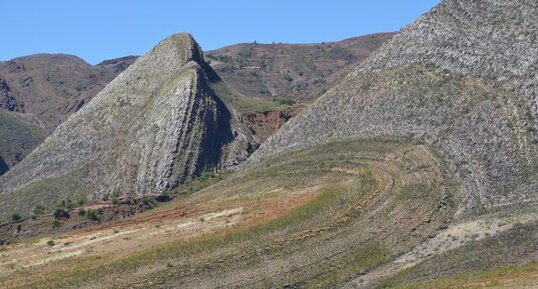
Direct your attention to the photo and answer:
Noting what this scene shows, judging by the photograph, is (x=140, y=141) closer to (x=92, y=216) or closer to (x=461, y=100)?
(x=92, y=216)

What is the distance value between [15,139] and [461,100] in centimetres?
11380

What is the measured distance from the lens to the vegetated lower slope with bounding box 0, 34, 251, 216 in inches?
3164

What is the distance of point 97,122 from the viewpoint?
9169 cm

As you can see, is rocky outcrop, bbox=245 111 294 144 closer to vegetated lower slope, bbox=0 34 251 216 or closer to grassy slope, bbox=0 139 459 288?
vegetated lower slope, bbox=0 34 251 216

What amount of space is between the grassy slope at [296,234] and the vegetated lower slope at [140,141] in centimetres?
1526

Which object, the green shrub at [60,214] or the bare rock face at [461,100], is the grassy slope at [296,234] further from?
the green shrub at [60,214]

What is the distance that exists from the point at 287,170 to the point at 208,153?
18.3 metres

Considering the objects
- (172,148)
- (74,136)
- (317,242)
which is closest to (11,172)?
(74,136)

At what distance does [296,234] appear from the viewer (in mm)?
51688

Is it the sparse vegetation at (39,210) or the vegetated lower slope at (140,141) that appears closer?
the sparse vegetation at (39,210)

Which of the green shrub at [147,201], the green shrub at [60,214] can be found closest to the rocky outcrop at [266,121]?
the green shrub at [147,201]

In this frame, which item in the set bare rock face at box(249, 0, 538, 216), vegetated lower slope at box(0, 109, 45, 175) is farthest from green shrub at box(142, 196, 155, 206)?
vegetated lower slope at box(0, 109, 45, 175)

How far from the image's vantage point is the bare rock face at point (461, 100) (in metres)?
53.8

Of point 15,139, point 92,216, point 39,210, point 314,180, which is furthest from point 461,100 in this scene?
point 15,139
